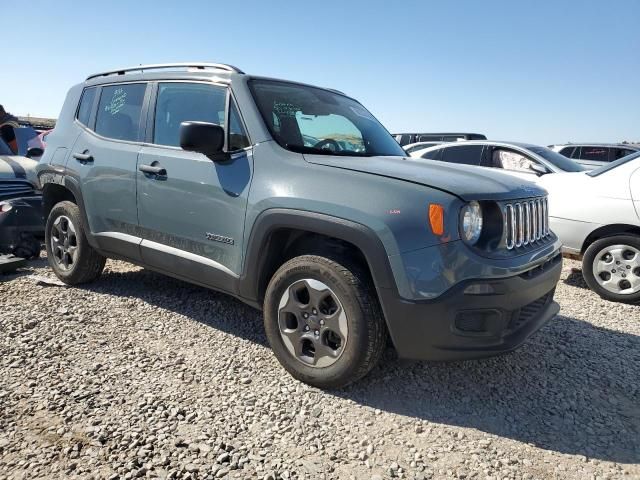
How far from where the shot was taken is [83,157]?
4.16m

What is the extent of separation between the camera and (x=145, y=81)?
389 centimetres

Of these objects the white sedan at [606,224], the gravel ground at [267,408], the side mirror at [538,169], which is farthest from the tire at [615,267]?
the side mirror at [538,169]

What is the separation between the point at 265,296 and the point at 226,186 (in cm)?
76

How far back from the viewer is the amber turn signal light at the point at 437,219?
2.42 metres

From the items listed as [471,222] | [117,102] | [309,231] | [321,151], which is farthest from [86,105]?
[471,222]

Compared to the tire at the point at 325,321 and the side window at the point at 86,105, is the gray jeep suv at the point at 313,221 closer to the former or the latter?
the tire at the point at 325,321

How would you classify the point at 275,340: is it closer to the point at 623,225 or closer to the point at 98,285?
the point at 98,285

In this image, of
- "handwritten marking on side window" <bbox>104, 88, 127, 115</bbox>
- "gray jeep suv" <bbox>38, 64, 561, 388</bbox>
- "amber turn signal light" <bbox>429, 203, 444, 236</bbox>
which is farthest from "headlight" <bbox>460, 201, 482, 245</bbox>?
"handwritten marking on side window" <bbox>104, 88, 127, 115</bbox>

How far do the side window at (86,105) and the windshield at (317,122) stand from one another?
1927 mm

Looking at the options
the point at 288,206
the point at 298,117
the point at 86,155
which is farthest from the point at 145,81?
the point at 288,206

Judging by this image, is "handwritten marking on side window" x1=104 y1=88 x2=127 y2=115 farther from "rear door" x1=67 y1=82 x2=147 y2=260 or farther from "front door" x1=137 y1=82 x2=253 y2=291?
"front door" x1=137 y1=82 x2=253 y2=291

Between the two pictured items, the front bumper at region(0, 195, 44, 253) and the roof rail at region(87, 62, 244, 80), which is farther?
the front bumper at region(0, 195, 44, 253)

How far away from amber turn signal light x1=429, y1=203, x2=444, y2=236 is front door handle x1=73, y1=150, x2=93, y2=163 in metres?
3.07

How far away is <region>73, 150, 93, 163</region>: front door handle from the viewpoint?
13.5ft
